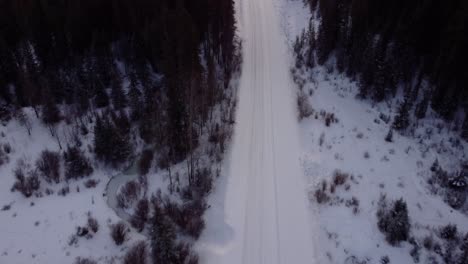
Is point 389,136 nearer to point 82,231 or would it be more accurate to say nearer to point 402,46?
point 402,46

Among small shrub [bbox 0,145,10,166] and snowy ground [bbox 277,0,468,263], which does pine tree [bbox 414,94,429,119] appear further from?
small shrub [bbox 0,145,10,166]

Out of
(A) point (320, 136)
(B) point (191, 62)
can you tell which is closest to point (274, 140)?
(A) point (320, 136)

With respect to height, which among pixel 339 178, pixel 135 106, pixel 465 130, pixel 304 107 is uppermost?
pixel 135 106

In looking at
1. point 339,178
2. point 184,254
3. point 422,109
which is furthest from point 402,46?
point 184,254

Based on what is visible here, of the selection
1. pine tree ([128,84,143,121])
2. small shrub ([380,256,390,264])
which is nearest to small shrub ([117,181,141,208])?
pine tree ([128,84,143,121])

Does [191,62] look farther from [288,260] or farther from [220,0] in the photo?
[288,260]
